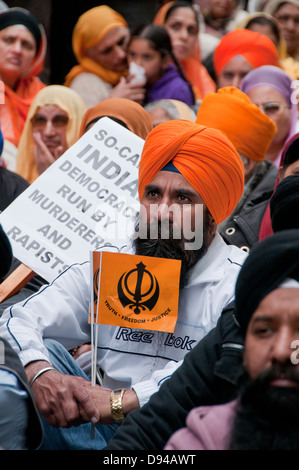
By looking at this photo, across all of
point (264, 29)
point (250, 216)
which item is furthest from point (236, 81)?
point (250, 216)

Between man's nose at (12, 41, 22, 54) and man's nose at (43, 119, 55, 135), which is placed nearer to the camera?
man's nose at (43, 119, 55, 135)

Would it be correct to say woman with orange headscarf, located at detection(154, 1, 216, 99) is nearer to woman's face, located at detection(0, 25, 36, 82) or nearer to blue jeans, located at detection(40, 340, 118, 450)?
woman's face, located at detection(0, 25, 36, 82)

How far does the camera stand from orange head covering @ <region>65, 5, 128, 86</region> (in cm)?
847

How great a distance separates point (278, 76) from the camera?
6859mm

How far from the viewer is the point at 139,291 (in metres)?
3.65

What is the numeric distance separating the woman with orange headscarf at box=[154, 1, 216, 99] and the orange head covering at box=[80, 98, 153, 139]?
114 inches

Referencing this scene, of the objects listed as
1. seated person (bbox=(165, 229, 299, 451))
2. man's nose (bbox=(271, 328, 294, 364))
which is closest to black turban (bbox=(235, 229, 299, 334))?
seated person (bbox=(165, 229, 299, 451))

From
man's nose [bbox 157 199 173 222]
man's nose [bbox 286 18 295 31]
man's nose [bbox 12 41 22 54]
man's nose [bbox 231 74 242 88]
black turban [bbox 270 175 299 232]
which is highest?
man's nose [bbox 286 18 295 31]

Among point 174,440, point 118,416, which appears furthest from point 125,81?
point 174,440

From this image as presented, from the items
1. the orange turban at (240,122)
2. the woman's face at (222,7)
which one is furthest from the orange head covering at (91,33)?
the orange turban at (240,122)

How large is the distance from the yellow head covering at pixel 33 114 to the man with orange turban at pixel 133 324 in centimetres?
269

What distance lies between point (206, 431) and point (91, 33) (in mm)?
6654

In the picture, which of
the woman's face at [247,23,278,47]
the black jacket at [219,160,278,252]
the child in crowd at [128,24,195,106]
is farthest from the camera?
the woman's face at [247,23,278,47]
